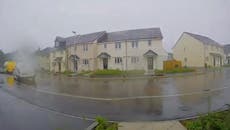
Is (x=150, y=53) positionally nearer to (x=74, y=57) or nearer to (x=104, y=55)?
(x=104, y=55)

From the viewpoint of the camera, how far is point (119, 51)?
38844 millimetres

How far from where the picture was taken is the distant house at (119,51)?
36.1 metres

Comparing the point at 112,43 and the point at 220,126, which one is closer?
the point at 220,126

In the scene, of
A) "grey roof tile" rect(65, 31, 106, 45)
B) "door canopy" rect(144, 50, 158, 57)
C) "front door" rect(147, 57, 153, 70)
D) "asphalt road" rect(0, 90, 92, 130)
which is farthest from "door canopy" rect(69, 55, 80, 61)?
"asphalt road" rect(0, 90, 92, 130)

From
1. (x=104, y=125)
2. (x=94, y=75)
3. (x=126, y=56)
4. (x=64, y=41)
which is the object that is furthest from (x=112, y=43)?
(x=104, y=125)

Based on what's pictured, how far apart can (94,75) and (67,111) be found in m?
20.5

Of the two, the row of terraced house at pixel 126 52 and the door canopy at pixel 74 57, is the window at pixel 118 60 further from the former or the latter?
the door canopy at pixel 74 57

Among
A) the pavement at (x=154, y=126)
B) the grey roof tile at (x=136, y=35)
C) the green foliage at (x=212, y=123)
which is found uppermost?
the grey roof tile at (x=136, y=35)

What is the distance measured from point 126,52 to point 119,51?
1577 mm

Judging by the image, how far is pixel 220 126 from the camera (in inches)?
210

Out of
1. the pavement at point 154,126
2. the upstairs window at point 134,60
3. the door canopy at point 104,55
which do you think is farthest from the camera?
the door canopy at point 104,55

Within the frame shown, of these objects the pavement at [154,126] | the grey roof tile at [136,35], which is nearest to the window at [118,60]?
the grey roof tile at [136,35]

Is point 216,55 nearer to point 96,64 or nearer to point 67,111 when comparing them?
point 96,64

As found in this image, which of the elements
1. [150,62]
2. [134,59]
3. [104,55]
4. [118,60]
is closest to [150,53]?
[150,62]
